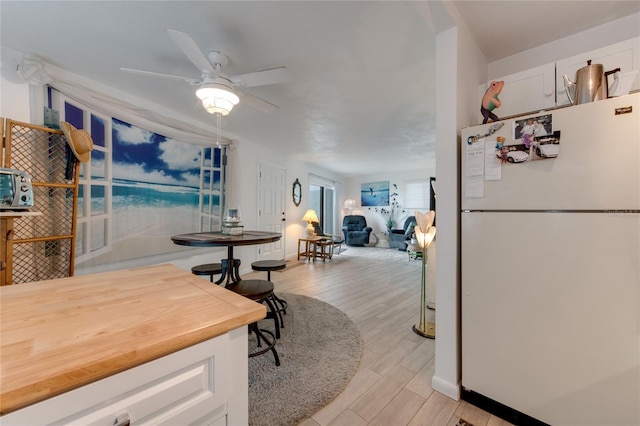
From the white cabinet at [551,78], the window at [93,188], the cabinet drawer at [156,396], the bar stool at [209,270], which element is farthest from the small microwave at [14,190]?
the white cabinet at [551,78]

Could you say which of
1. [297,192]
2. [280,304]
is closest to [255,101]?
[280,304]

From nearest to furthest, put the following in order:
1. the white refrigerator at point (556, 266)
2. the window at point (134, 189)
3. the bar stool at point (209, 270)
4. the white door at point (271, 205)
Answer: the white refrigerator at point (556, 266) < the bar stool at point (209, 270) < the window at point (134, 189) < the white door at point (271, 205)

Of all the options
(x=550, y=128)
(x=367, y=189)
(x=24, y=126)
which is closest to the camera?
(x=550, y=128)

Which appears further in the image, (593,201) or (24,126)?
(24,126)

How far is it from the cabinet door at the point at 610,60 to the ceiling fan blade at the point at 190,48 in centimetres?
232

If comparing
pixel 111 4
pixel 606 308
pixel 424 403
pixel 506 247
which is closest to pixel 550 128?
pixel 506 247

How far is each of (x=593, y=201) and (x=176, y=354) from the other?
1.75 meters

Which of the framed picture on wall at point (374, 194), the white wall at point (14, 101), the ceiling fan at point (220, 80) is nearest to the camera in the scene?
the ceiling fan at point (220, 80)

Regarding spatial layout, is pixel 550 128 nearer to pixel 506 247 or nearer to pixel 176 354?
pixel 506 247

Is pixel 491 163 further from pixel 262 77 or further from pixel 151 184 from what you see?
pixel 151 184

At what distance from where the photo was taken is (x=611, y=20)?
1582mm

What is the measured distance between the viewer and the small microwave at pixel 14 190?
5.27ft

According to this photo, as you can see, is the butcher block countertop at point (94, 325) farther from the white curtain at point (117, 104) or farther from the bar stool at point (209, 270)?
the white curtain at point (117, 104)

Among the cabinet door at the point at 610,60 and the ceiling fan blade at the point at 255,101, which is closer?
the cabinet door at the point at 610,60
